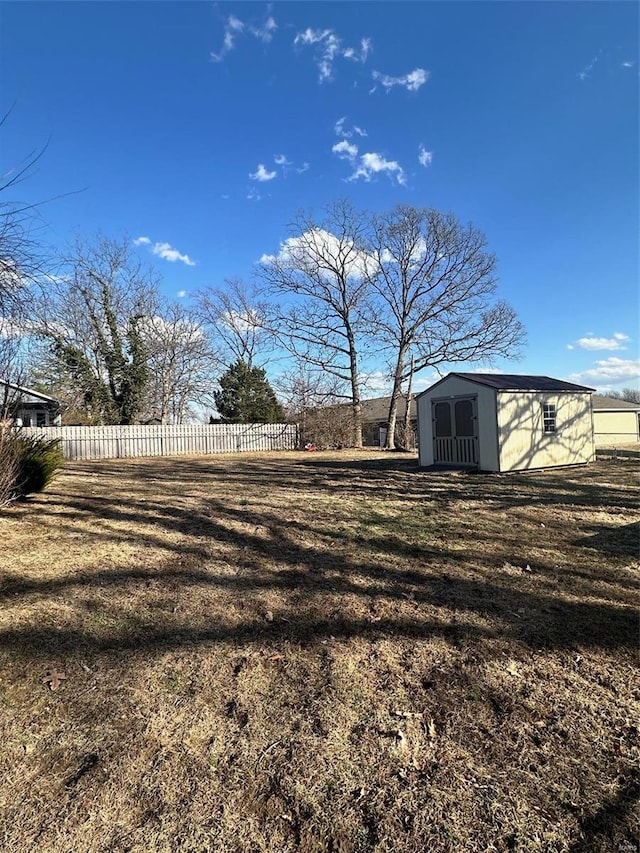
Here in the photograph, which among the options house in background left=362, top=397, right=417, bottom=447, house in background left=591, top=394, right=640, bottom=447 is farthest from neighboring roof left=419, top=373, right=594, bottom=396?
house in background left=591, top=394, right=640, bottom=447

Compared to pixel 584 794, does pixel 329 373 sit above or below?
above

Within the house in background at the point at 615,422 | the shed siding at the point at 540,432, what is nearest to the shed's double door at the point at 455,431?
the shed siding at the point at 540,432

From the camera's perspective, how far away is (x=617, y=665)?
9.37 ft

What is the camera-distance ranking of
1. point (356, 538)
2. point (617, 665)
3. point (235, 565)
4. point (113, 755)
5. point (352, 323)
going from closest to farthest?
point (113, 755) → point (617, 665) → point (235, 565) → point (356, 538) → point (352, 323)

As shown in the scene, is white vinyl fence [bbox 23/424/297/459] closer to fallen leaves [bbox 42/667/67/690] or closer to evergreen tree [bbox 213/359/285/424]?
evergreen tree [bbox 213/359/285/424]

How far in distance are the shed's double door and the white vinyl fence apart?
539 inches

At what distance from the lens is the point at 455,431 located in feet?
44.6

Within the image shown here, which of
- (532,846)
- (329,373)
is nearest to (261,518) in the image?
(532,846)

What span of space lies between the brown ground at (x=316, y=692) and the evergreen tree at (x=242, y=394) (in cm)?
2752

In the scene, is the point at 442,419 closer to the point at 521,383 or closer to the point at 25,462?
the point at 521,383

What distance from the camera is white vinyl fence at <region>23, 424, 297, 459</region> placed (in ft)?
69.5

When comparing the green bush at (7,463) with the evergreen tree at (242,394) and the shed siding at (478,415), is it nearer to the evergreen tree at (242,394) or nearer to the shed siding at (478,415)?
the shed siding at (478,415)

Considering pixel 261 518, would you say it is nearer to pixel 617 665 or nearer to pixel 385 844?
pixel 617 665

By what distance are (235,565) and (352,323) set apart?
947 inches
